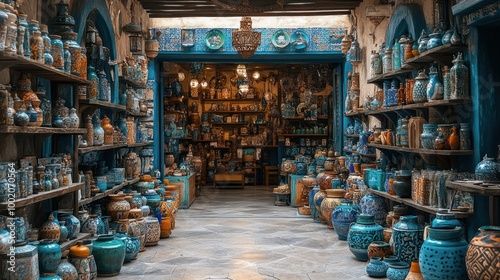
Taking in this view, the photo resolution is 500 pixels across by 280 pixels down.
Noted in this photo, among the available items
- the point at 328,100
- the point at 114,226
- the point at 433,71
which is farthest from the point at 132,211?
the point at 328,100

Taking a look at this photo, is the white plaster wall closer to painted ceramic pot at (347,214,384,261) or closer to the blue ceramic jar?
painted ceramic pot at (347,214,384,261)

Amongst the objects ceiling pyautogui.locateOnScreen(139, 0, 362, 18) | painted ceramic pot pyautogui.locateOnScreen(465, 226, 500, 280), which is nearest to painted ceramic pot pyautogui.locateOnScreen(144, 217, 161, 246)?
ceiling pyautogui.locateOnScreen(139, 0, 362, 18)

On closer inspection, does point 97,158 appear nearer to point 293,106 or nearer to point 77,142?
point 77,142

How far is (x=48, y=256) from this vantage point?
13.7 ft

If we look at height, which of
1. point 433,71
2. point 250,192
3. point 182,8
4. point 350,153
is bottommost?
point 250,192

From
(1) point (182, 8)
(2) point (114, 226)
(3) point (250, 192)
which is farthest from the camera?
(3) point (250, 192)

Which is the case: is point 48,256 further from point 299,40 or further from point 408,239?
point 299,40

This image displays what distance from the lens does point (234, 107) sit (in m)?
15.6

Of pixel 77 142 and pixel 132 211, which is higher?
pixel 77 142

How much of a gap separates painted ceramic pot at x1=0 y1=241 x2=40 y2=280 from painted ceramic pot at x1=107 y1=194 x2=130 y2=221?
2.51 metres

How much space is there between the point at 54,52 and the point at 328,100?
10.2 m

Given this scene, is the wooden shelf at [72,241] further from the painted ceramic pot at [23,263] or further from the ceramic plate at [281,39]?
the ceramic plate at [281,39]

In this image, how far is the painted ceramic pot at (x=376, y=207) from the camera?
6.57m

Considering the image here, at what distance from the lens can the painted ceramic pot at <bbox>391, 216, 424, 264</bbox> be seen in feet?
16.8
